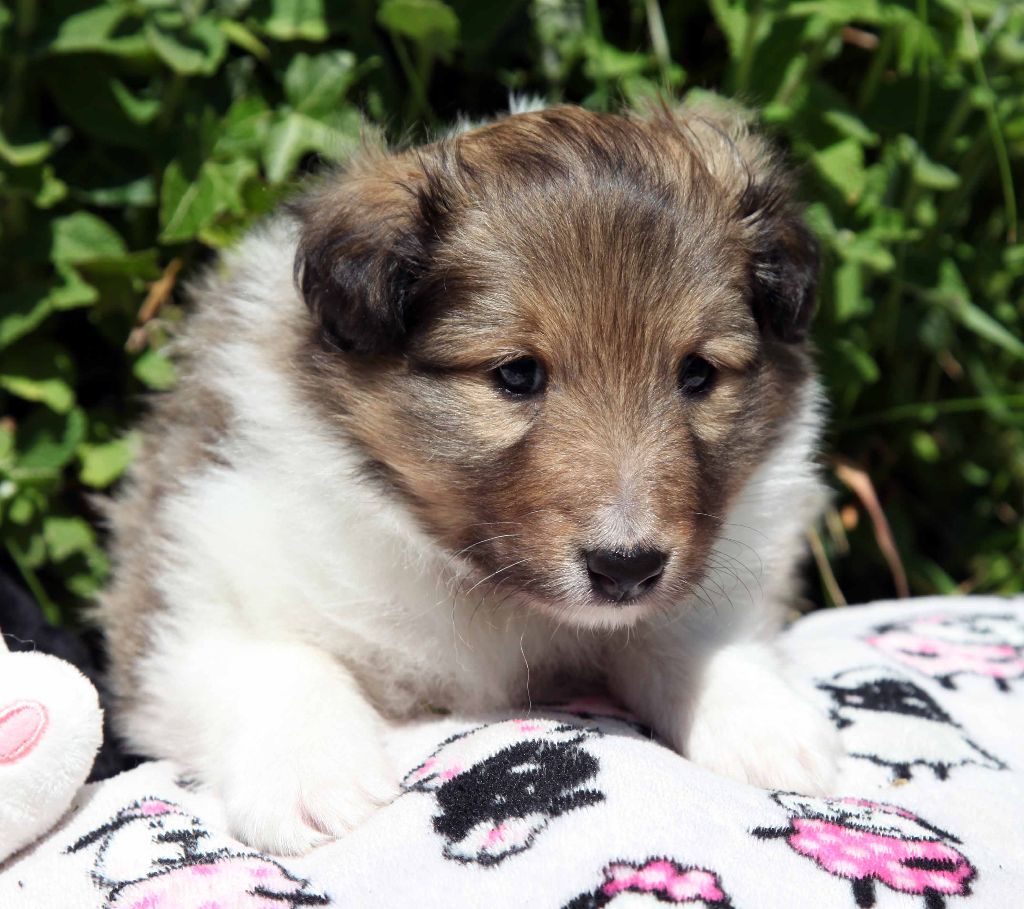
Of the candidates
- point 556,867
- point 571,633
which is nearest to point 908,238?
point 571,633

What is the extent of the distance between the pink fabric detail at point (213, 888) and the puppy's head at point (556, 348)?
2.64 feet

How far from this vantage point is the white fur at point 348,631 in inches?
107

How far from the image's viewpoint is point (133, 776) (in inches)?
113

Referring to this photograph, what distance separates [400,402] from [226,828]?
1.03 metres

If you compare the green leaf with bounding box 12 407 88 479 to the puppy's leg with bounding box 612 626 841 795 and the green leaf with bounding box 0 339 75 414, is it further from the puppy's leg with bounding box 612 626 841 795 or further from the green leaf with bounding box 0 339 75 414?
the puppy's leg with bounding box 612 626 841 795

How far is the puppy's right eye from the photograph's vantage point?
2658 mm

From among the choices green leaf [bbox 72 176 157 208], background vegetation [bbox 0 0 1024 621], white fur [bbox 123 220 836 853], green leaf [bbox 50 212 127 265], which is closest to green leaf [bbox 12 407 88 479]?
background vegetation [bbox 0 0 1024 621]

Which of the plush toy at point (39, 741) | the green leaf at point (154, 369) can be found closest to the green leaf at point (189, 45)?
the green leaf at point (154, 369)

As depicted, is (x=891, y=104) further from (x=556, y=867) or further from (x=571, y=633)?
(x=556, y=867)

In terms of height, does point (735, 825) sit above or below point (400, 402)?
below

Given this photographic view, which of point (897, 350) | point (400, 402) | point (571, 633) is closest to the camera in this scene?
point (400, 402)

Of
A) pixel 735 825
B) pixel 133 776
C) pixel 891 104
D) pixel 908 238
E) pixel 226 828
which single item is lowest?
pixel 133 776

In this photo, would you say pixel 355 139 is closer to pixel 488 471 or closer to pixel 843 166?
pixel 488 471

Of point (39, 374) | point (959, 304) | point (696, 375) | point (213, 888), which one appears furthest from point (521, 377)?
point (959, 304)
